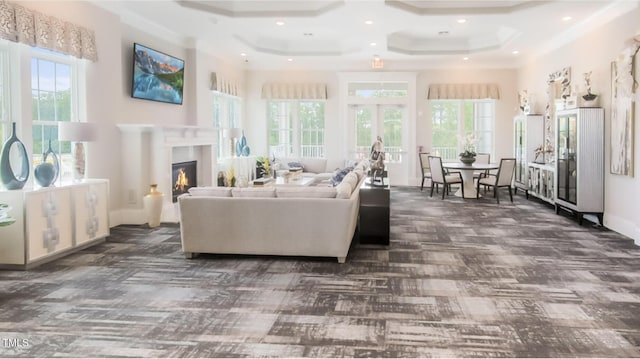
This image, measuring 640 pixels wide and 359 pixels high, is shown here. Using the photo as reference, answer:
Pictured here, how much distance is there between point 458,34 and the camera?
1009cm

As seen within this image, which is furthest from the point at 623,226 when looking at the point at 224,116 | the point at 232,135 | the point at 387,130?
the point at 224,116

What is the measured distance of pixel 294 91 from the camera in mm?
12383

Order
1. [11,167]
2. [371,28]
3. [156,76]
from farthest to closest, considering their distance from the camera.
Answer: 1. [371,28]
2. [156,76]
3. [11,167]

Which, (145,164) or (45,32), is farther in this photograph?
(145,164)

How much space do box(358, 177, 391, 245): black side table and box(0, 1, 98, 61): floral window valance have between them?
385 cm

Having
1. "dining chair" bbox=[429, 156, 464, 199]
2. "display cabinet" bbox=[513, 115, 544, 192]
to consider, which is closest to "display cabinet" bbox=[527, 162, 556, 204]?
"display cabinet" bbox=[513, 115, 544, 192]

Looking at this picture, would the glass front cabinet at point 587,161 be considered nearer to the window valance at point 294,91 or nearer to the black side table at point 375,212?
the black side table at point 375,212

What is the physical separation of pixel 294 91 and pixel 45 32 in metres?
7.50

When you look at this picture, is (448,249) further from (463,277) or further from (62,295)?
(62,295)

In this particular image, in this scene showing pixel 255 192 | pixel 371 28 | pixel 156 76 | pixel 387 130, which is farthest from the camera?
pixel 387 130

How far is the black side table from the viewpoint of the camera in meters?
5.64

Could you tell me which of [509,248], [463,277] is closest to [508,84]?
[509,248]

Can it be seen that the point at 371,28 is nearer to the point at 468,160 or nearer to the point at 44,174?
the point at 468,160

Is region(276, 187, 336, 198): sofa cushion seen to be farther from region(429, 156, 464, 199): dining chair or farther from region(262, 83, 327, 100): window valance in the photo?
region(262, 83, 327, 100): window valance
